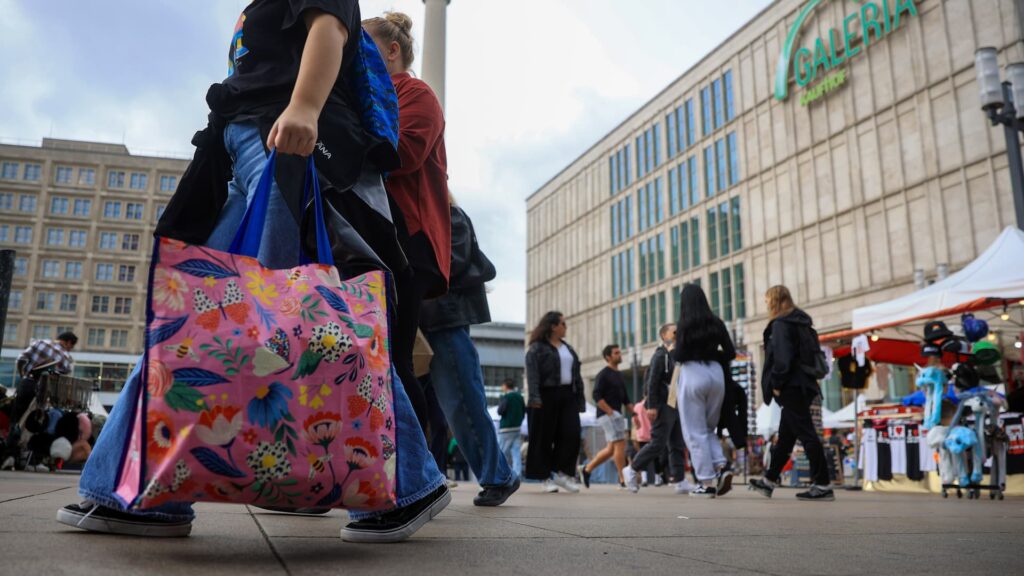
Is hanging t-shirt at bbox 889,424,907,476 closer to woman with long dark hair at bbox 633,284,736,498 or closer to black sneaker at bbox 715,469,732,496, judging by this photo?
woman with long dark hair at bbox 633,284,736,498

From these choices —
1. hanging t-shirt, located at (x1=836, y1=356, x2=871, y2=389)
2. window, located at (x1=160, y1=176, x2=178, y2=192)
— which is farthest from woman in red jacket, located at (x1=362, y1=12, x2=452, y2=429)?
window, located at (x1=160, y1=176, x2=178, y2=192)

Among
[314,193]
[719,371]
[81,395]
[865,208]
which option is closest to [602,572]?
[314,193]

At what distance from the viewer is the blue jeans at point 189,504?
2172 millimetres

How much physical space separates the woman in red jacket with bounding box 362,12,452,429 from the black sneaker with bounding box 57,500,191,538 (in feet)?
3.21

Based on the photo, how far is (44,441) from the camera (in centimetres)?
1038

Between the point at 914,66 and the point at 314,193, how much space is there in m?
35.3

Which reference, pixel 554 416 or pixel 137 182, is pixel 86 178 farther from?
pixel 554 416

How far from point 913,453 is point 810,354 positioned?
4964 mm

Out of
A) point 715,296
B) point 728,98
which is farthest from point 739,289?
point 728,98

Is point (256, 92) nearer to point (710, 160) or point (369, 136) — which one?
point (369, 136)

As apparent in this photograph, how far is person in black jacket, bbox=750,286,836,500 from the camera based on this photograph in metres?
7.64

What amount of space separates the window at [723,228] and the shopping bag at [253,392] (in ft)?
139

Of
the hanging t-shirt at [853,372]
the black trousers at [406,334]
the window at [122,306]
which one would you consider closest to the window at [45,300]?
the window at [122,306]

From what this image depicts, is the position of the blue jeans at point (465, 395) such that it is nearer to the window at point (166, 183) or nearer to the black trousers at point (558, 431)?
the black trousers at point (558, 431)
